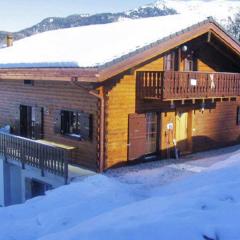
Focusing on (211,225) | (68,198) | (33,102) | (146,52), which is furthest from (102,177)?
(211,225)

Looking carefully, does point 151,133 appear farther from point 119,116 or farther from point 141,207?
point 141,207

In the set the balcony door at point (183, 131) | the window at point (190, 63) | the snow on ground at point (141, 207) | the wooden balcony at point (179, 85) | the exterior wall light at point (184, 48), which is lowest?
the snow on ground at point (141, 207)

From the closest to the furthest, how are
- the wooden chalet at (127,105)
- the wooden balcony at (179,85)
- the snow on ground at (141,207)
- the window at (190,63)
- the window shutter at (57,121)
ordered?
the snow on ground at (141,207) → the wooden chalet at (127,105) → the wooden balcony at (179,85) → the window shutter at (57,121) → the window at (190,63)

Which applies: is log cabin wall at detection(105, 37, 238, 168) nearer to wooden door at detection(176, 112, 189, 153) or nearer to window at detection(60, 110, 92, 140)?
window at detection(60, 110, 92, 140)

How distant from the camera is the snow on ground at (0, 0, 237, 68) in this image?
1479 centimetres

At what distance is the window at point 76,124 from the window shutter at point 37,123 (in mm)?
1543

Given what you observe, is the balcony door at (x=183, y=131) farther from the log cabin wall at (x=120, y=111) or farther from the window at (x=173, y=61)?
the log cabin wall at (x=120, y=111)

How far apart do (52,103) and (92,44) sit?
2.71 m

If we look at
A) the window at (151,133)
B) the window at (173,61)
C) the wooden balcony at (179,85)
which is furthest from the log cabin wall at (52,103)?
the window at (173,61)

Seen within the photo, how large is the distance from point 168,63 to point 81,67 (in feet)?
14.9

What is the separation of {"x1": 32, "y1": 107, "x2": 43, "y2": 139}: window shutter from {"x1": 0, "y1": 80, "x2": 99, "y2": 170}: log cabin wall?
0.18 meters

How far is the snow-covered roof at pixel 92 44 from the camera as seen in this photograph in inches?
581

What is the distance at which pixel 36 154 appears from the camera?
15336 millimetres

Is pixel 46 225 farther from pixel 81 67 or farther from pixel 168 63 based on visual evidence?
pixel 168 63
